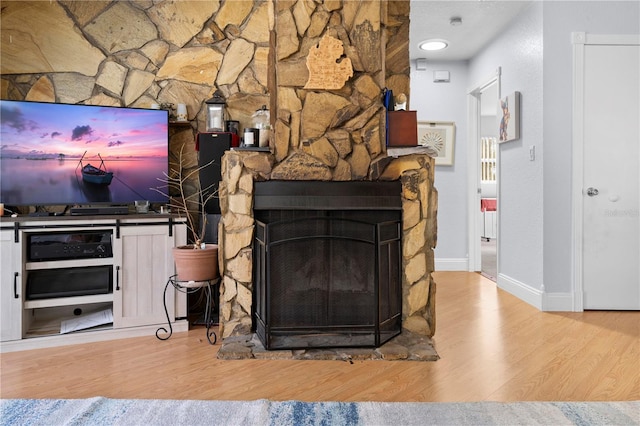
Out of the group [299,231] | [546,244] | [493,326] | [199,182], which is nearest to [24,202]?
[199,182]

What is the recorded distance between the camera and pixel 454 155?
491 centimetres

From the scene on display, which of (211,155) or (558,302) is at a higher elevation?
(211,155)

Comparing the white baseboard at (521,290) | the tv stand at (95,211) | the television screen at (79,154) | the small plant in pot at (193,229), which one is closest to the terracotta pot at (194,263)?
the small plant in pot at (193,229)

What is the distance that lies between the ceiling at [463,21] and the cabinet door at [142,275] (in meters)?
2.74

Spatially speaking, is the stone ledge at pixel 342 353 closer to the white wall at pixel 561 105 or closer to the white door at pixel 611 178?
the white wall at pixel 561 105

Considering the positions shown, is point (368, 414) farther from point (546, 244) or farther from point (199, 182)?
point (546, 244)

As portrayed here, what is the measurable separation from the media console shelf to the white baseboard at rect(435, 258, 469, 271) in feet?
10.2

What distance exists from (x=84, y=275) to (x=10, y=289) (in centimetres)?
39

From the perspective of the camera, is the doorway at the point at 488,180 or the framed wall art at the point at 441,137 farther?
the doorway at the point at 488,180

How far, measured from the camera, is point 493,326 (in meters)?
2.92

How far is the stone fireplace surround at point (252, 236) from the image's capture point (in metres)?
2.52

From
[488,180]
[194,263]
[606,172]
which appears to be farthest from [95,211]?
[488,180]

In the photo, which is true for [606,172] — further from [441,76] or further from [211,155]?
[211,155]

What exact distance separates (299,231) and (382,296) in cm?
63
